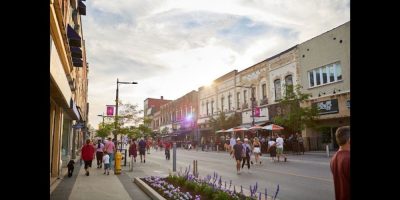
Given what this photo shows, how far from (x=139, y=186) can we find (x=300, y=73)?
24118 mm

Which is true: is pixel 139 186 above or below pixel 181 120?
below

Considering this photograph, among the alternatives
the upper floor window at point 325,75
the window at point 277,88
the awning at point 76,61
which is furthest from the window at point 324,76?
the awning at point 76,61

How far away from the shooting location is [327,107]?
2892 centimetres

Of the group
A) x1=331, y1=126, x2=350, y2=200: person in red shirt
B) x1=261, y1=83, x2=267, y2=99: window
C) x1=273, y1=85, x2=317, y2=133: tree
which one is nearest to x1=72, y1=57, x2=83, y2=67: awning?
x1=331, y1=126, x2=350, y2=200: person in red shirt

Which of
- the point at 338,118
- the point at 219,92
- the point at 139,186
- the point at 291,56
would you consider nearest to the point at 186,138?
the point at 219,92

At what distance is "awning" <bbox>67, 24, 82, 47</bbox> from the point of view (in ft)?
45.6

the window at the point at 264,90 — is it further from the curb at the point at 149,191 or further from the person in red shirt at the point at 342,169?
the person in red shirt at the point at 342,169

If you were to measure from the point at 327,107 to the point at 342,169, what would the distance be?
88.4 feet

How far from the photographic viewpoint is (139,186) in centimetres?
1184

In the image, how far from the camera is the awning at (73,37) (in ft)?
45.6

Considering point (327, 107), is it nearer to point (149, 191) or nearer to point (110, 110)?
point (110, 110)

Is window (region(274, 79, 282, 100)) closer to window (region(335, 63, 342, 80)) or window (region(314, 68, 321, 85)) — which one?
window (region(314, 68, 321, 85))
